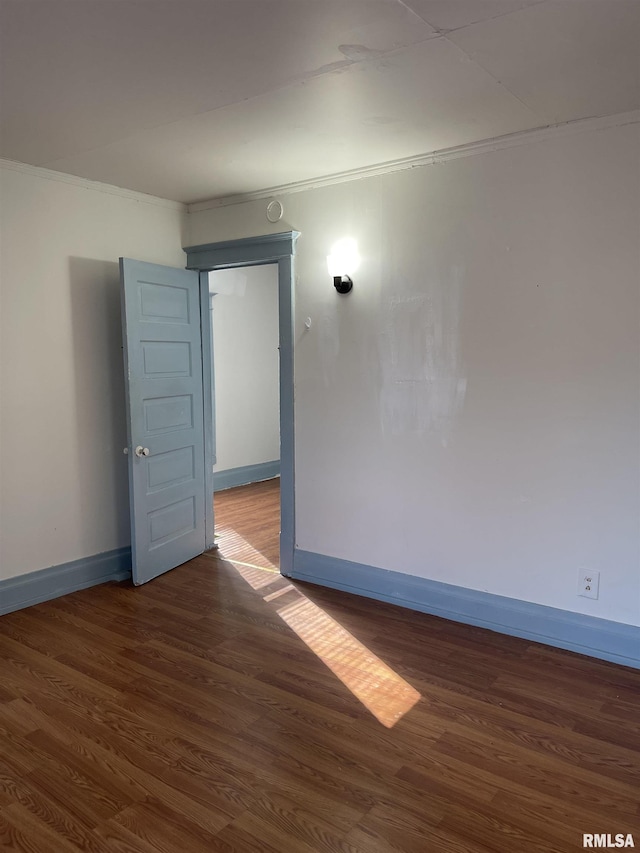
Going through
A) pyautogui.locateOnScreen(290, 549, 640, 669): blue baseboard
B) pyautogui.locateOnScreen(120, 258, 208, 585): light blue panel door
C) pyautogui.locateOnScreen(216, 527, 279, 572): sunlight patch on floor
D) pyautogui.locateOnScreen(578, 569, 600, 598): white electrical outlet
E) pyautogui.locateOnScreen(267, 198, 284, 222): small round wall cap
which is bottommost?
pyautogui.locateOnScreen(216, 527, 279, 572): sunlight patch on floor

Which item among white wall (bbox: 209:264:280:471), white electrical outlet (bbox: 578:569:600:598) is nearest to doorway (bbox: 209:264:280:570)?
white wall (bbox: 209:264:280:471)

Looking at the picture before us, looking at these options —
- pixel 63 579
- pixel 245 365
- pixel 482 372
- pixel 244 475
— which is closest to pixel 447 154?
pixel 482 372

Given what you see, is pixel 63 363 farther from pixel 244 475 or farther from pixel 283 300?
pixel 244 475

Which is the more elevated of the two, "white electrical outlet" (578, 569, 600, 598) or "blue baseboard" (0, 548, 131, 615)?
"white electrical outlet" (578, 569, 600, 598)

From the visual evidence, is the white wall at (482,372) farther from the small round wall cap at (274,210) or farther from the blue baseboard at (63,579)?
the blue baseboard at (63,579)

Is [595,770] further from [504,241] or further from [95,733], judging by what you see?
[504,241]

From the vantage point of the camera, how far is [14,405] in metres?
3.43

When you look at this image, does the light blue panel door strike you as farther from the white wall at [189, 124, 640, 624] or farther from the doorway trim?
the white wall at [189, 124, 640, 624]

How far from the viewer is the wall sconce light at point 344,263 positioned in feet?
11.7

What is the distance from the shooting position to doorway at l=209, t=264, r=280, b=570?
6.52 meters

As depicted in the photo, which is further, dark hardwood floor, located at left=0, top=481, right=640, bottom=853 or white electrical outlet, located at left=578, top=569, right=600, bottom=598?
white electrical outlet, located at left=578, top=569, right=600, bottom=598

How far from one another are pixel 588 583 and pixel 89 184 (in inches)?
141

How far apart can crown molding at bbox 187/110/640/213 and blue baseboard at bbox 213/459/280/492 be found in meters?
3.20

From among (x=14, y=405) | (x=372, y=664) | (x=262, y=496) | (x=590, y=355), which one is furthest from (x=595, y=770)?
(x=262, y=496)
